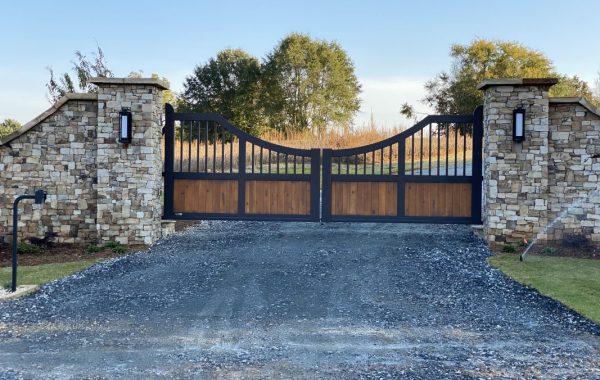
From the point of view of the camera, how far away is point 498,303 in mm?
5977

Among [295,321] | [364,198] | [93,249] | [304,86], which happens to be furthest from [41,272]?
[304,86]

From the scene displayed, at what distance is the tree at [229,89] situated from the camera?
28344mm

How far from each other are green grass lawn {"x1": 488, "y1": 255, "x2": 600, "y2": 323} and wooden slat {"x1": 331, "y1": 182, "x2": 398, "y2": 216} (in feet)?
6.31

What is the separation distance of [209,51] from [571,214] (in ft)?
79.4

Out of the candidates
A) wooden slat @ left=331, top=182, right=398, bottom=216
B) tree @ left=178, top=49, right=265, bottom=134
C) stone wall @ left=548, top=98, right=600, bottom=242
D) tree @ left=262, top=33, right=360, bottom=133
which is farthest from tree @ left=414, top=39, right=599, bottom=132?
wooden slat @ left=331, top=182, right=398, bottom=216

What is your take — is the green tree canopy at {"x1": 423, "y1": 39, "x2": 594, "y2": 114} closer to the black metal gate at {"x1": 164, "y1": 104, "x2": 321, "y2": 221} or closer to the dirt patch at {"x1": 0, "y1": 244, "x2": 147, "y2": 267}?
the black metal gate at {"x1": 164, "y1": 104, "x2": 321, "y2": 221}

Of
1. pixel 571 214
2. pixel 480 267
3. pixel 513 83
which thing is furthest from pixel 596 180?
pixel 480 267

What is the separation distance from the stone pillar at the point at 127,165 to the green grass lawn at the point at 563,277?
219 inches

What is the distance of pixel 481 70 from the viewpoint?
25047 mm

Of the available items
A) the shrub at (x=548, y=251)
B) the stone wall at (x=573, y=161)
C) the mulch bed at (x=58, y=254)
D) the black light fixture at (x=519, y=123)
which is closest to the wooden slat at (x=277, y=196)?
the mulch bed at (x=58, y=254)

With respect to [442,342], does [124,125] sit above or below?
above

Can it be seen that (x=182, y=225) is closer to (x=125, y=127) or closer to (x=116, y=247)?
(x=116, y=247)

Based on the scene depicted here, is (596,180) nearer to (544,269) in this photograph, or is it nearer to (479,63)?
(544,269)

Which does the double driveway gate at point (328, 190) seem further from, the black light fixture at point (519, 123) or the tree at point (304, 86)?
the tree at point (304, 86)
